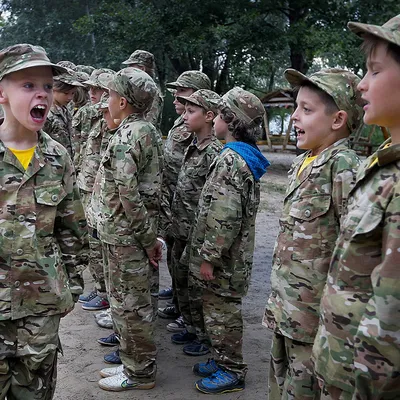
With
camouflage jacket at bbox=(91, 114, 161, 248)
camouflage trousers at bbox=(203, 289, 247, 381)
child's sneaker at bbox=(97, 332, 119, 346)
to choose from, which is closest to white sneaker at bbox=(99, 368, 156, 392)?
camouflage trousers at bbox=(203, 289, 247, 381)

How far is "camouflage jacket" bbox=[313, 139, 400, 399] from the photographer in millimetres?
1576

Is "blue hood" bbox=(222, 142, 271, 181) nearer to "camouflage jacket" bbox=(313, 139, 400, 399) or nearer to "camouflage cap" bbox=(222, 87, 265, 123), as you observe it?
"camouflage cap" bbox=(222, 87, 265, 123)

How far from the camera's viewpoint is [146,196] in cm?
366

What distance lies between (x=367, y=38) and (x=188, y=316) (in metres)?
3.30

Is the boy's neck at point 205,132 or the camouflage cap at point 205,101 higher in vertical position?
the camouflage cap at point 205,101

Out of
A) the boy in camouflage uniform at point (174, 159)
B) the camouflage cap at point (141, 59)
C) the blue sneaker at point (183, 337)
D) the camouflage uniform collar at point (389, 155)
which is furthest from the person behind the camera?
the camouflage cap at point (141, 59)

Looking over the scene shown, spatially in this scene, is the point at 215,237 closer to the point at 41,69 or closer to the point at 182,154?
the point at 41,69

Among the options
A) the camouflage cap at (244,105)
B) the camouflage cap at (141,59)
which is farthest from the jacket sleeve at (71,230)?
the camouflage cap at (141,59)

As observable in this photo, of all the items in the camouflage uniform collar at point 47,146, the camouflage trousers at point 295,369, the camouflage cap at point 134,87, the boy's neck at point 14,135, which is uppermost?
the camouflage cap at point 134,87

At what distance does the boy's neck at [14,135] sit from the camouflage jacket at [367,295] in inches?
61.4

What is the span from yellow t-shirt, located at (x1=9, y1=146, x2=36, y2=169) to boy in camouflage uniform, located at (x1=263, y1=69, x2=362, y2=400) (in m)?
1.29

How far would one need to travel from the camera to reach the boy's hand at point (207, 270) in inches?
139

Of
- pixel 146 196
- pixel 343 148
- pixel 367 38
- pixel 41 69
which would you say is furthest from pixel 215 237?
pixel 367 38

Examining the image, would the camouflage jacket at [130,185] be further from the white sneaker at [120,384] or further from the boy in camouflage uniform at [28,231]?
the white sneaker at [120,384]
